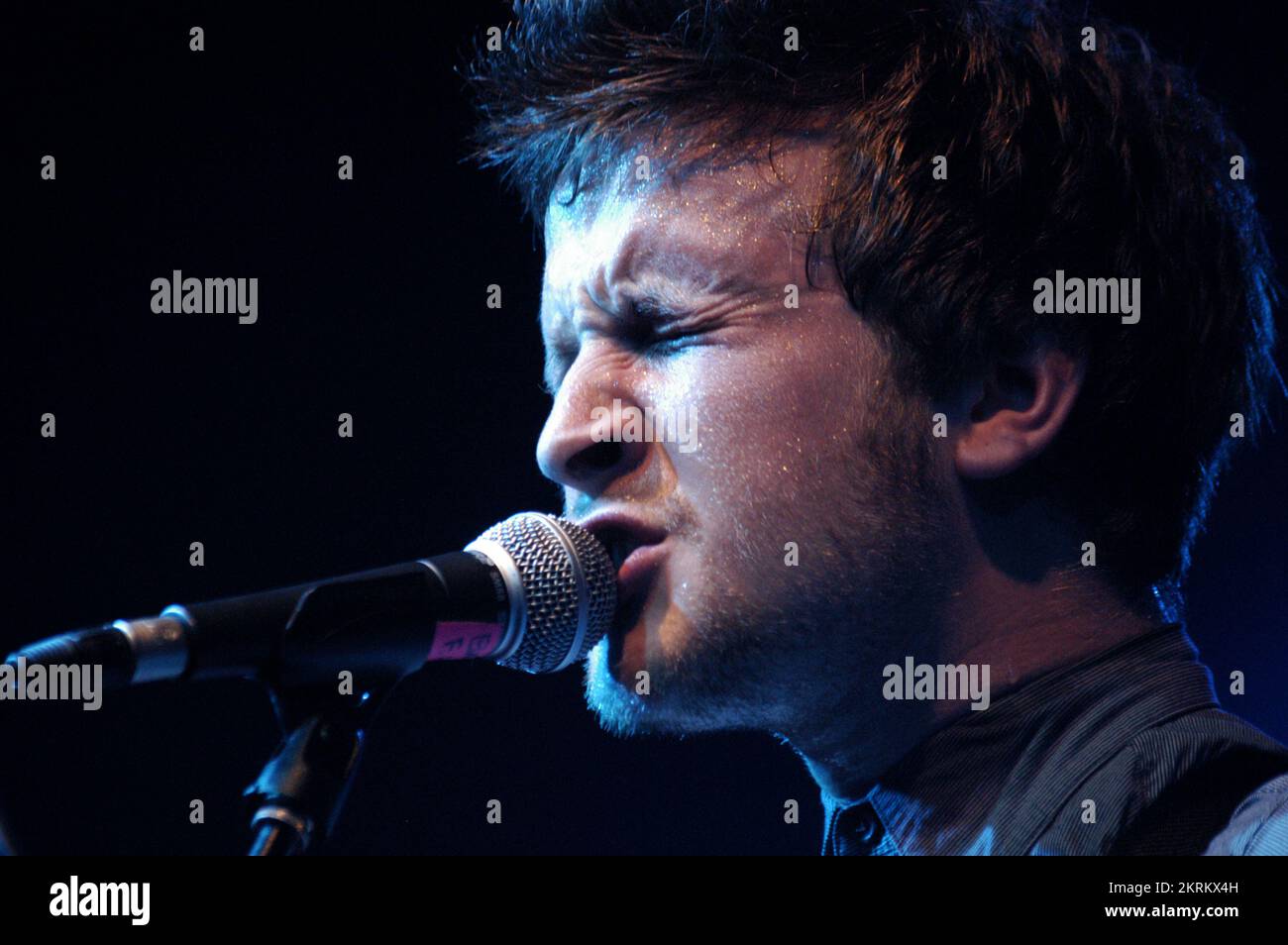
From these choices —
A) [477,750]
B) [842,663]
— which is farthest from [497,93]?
[477,750]

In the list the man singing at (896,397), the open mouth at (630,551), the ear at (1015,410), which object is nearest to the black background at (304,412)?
the man singing at (896,397)

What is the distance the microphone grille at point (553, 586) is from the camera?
61.5 inches

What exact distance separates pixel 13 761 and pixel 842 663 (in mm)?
1955

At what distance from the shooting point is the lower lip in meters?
1.77

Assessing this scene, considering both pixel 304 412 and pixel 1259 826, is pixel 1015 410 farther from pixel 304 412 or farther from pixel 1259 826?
pixel 304 412

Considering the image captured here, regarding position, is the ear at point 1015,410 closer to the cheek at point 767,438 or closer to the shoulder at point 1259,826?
the cheek at point 767,438

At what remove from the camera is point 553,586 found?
1594mm

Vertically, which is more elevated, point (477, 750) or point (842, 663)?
point (842, 663)

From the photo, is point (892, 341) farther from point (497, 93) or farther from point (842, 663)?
point (497, 93)

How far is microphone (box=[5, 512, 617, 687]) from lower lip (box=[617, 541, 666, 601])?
0.05 metres

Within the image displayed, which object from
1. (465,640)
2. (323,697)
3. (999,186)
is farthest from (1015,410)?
(323,697)

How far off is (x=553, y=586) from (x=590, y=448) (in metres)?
0.31

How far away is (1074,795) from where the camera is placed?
1579mm

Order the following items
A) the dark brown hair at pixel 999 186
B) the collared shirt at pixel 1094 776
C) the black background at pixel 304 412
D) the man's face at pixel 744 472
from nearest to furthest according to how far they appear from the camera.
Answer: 1. the collared shirt at pixel 1094 776
2. the man's face at pixel 744 472
3. the dark brown hair at pixel 999 186
4. the black background at pixel 304 412
